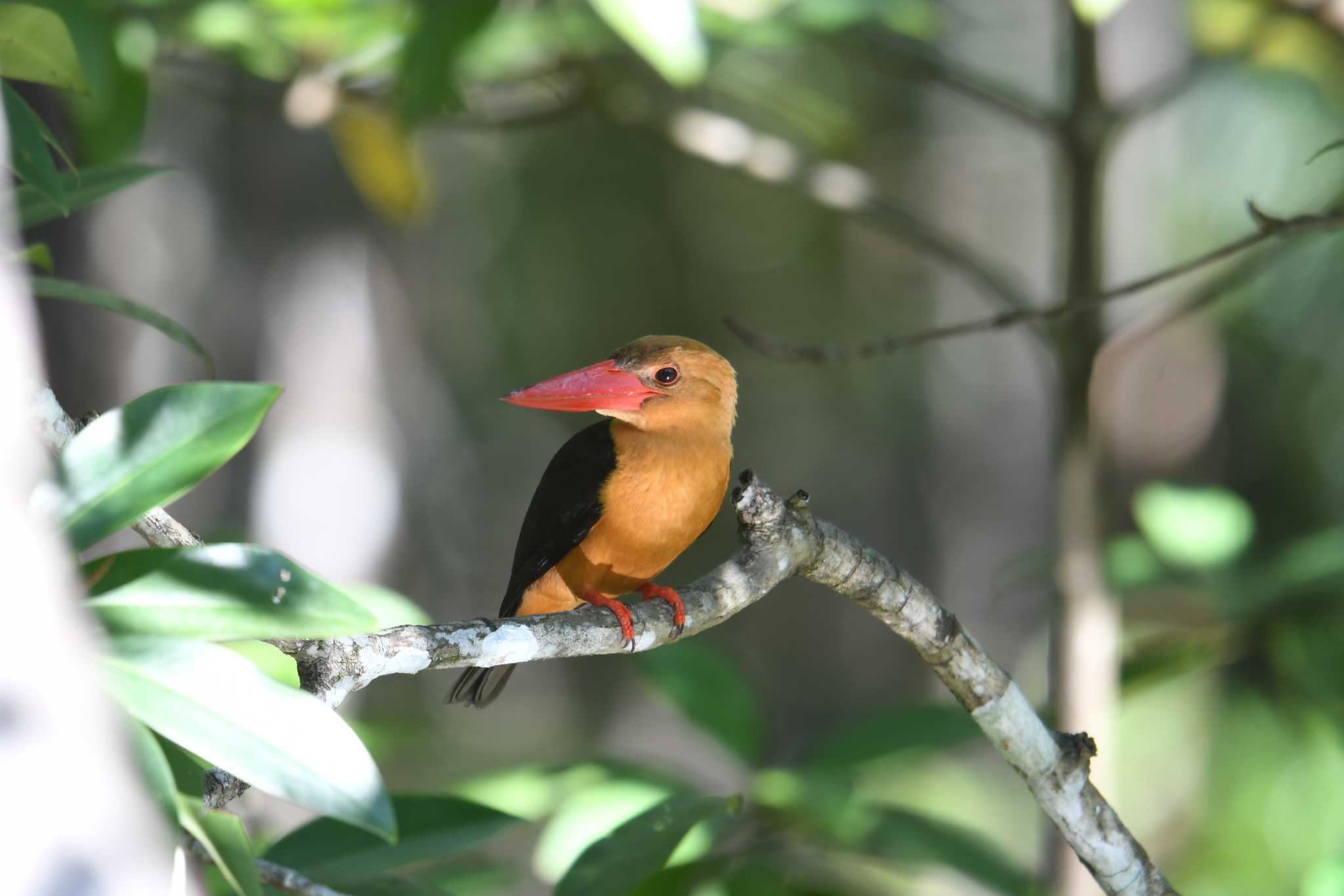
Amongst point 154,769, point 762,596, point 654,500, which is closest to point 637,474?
point 654,500

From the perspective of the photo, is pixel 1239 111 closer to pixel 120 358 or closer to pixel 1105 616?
pixel 1105 616

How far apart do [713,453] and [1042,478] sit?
24.3ft

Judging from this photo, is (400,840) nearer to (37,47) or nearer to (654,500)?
(654,500)

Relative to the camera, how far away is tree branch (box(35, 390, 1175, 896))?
148 centimetres

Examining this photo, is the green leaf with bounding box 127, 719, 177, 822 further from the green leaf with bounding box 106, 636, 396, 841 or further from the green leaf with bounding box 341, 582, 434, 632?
the green leaf with bounding box 341, 582, 434, 632

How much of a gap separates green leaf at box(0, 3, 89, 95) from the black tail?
134cm

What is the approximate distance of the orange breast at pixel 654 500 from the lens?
7.00 feet

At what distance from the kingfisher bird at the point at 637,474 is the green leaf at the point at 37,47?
35.5 inches

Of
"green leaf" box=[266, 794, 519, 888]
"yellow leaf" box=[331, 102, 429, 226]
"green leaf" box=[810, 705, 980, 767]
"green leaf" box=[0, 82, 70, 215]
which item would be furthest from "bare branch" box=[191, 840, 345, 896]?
"yellow leaf" box=[331, 102, 429, 226]

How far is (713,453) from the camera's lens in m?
2.16

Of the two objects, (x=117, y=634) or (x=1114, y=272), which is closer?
(x=117, y=634)

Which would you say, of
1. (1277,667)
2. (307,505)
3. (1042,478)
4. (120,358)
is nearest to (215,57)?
(120,358)

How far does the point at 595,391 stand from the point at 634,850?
80 centimetres

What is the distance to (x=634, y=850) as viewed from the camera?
1.86 meters
